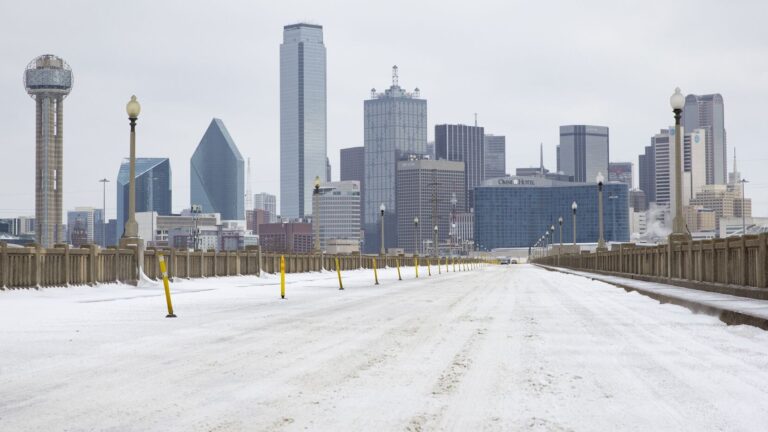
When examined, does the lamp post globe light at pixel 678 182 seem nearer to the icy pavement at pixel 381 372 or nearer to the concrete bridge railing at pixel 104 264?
the icy pavement at pixel 381 372

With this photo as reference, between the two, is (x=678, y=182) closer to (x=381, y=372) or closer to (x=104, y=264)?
(x=104, y=264)

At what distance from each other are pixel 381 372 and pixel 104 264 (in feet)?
69.8

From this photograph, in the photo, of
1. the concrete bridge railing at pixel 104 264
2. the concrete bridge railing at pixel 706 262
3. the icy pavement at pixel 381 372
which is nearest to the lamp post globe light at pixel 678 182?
the concrete bridge railing at pixel 706 262

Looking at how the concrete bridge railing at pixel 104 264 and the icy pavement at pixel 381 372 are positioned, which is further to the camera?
the concrete bridge railing at pixel 104 264

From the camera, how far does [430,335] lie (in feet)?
41.1

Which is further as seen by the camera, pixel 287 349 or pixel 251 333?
pixel 251 333

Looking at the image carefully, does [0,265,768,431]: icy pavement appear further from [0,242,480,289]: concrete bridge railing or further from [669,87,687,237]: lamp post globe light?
[669,87,687,237]: lamp post globe light

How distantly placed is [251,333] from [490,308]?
7305 mm

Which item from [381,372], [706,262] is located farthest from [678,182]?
[381,372]

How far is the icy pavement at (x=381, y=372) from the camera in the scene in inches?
259

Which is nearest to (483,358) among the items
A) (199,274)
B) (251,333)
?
(251,333)

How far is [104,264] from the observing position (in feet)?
92.3

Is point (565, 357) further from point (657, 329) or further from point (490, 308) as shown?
point (490, 308)

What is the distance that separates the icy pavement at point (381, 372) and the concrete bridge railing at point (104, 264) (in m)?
7.74
